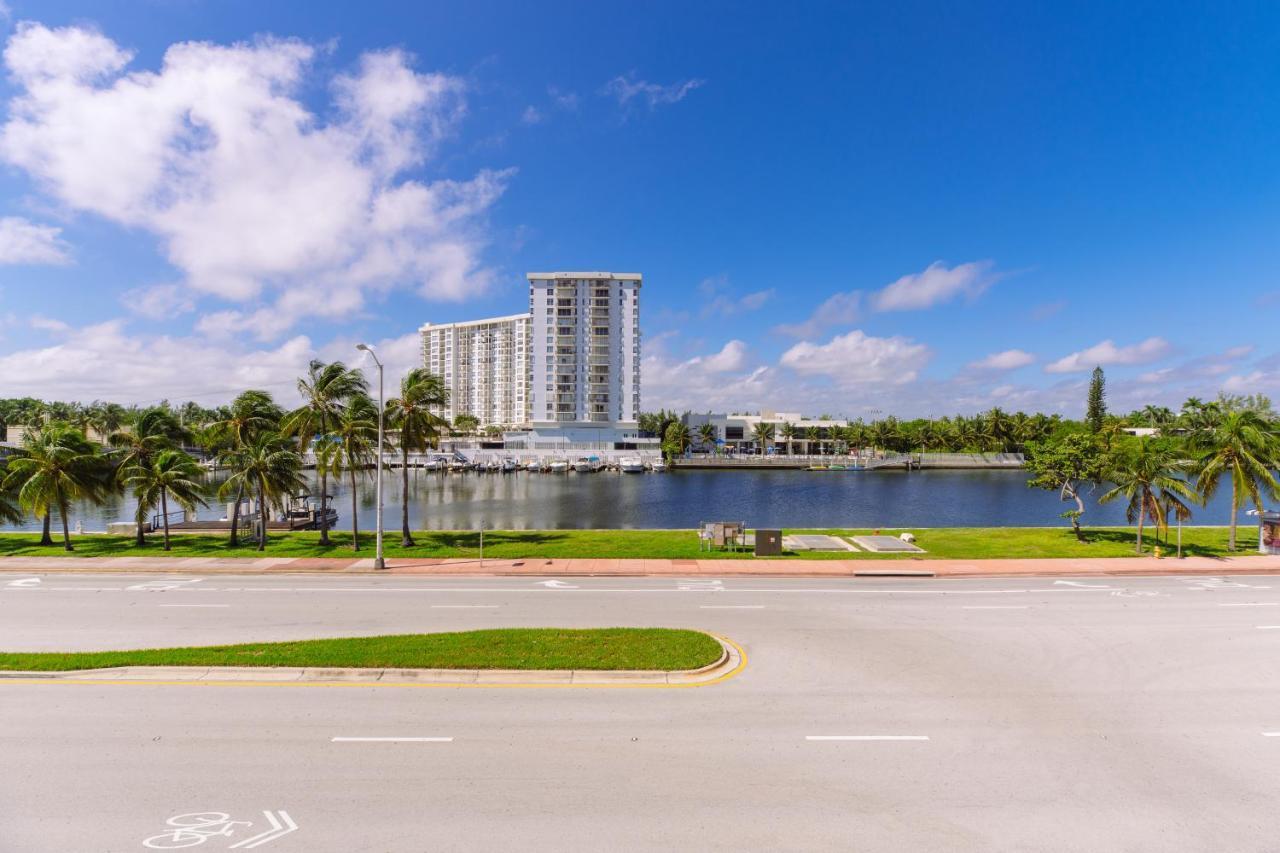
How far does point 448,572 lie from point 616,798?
19.2 metres

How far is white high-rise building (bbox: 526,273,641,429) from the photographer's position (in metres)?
141

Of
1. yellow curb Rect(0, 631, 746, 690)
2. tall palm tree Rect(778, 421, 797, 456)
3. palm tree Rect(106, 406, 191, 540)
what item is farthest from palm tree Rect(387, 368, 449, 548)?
tall palm tree Rect(778, 421, 797, 456)

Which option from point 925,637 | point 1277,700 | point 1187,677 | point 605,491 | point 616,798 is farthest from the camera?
point 605,491

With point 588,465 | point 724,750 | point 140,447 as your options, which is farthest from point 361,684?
point 588,465

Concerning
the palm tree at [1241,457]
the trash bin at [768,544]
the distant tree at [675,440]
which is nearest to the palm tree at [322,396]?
the trash bin at [768,544]

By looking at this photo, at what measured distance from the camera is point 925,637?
55.2 ft

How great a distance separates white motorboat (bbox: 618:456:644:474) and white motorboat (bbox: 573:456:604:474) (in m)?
4.67

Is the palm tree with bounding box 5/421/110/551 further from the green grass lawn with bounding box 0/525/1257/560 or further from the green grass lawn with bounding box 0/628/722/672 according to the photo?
the green grass lawn with bounding box 0/628/722/672

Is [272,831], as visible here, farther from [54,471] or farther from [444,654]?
[54,471]

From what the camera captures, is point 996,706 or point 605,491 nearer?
point 996,706

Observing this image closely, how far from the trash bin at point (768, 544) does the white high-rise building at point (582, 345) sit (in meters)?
116

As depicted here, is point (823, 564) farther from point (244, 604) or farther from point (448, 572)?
point (244, 604)

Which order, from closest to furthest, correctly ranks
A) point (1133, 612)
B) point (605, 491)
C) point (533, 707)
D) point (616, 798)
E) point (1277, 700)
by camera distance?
A: 1. point (616, 798)
2. point (533, 707)
3. point (1277, 700)
4. point (1133, 612)
5. point (605, 491)

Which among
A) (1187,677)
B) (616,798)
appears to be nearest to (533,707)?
(616,798)
